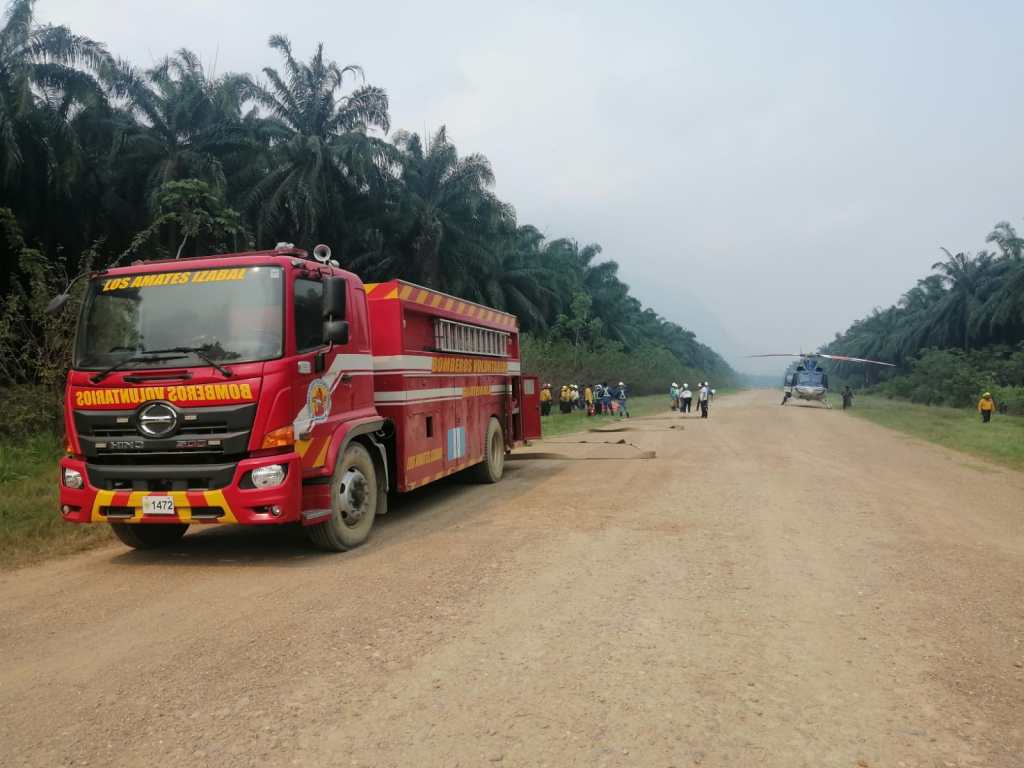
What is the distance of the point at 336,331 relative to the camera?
21.0 feet

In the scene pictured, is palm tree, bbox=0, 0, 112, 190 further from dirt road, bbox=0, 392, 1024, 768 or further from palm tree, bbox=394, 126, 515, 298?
dirt road, bbox=0, 392, 1024, 768

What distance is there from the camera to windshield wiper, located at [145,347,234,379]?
596cm

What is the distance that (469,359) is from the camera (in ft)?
34.7

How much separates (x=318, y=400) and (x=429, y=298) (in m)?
2.91

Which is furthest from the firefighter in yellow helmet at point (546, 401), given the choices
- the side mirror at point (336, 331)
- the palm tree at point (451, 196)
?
the side mirror at point (336, 331)

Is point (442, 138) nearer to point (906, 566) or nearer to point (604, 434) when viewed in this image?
point (604, 434)

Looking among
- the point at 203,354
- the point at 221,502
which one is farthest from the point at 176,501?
the point at 203,354

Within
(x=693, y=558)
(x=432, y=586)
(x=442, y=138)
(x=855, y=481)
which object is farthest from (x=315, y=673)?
(x=442, y=138)

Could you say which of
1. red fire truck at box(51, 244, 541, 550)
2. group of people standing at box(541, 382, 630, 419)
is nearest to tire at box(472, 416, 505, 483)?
red fire truck at box(51, 244, 541, 550)

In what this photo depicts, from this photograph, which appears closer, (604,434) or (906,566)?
(906,566)

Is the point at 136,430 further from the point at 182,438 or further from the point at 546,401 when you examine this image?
the point at 546,401

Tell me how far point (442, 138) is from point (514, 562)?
36.9 metres

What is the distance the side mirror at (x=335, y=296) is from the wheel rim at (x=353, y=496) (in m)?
1.49

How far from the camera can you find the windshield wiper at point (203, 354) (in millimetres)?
5957
